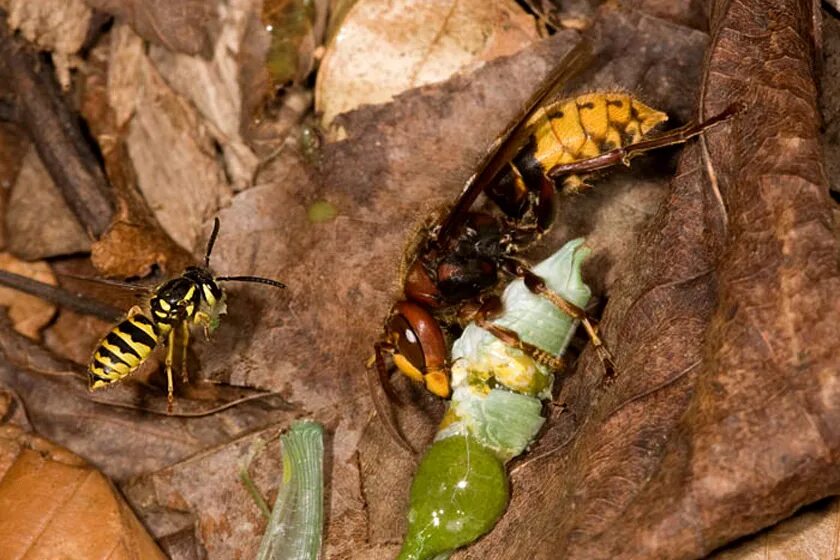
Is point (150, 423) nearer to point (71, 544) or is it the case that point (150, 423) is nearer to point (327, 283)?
point (71, 544)

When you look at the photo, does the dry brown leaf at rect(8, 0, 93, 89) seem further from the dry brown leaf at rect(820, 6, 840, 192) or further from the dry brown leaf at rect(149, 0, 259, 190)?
the dry brown leaf at rect(820, 6, 840, 192)

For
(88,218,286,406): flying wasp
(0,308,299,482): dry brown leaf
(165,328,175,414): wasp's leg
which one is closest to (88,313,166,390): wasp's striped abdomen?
(88,218,286,406): flying wasp

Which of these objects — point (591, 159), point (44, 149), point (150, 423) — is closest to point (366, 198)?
point (591, 159)

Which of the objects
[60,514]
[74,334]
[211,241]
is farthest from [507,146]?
[74,334]

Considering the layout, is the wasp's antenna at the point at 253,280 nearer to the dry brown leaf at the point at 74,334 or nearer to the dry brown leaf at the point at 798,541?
the dry brown leaf at the point at 74,334

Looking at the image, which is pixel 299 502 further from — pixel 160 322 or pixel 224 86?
→ pixel 224 86

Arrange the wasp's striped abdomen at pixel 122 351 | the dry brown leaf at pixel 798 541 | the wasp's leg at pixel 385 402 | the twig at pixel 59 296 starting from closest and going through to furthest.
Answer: the dry brown leaf at pixel 798 541
the wasp's leg at pixel 385 402
the wasp's striped abdomen at pixel 122 351
the twig at pixel 59 296

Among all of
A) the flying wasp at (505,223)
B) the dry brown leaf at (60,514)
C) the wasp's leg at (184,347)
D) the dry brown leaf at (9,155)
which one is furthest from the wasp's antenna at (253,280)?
the dry brown leaf at (9,155)
